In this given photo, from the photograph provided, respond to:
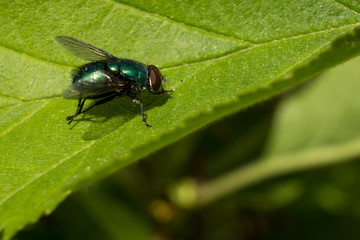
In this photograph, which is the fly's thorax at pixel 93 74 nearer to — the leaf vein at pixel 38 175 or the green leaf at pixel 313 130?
the leaf vein at pixel 38 175

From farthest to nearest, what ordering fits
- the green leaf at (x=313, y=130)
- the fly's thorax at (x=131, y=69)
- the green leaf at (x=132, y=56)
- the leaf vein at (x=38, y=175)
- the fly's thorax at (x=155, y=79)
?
the green leaf at (x=313, y=130) < the fly's thorax at (x=131, y=69) < the fly's thorax at (x=155, y=79) < the green leaf at (x=132, y=56) < the leaf vein at (x=38, y=175)

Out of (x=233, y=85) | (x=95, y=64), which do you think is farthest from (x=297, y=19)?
(x=95, y=64)

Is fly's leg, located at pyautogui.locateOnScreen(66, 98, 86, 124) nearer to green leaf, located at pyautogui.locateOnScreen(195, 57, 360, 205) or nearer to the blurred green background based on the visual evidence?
the blurred green background

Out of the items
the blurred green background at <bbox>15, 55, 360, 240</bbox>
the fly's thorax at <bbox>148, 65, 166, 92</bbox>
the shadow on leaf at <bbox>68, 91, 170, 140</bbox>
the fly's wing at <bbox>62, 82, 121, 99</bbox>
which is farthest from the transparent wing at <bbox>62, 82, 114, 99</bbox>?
the blurred green background at <bbox>15, 55, 360, 240</bbox>

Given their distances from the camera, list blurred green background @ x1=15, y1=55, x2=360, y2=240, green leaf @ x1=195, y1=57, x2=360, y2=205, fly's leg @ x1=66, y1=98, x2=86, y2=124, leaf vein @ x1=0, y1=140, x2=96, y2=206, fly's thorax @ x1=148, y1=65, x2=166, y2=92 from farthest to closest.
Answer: green leaf @ x1=195, y1=57, x2=360, y2=205
blurred green background @ x1=15, y1=55, x2=360, y2=240
fly's thorax @ x1=148, y1=65, x2=166, y2=92
fly's leg @ x1=66, y1=98, x2=86, y2=124
leaf vein @ x1=0, y1=140, x2=96, y2=206

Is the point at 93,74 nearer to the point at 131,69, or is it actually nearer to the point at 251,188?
the point at 131,69

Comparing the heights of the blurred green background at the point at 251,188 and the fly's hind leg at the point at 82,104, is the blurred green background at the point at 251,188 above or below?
below

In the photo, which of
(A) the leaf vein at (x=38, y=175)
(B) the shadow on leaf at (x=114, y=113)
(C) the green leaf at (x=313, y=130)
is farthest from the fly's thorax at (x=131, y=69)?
(C) the green leaf at (x=313, y=130)

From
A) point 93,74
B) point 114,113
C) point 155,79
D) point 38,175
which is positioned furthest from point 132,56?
point 38,175
